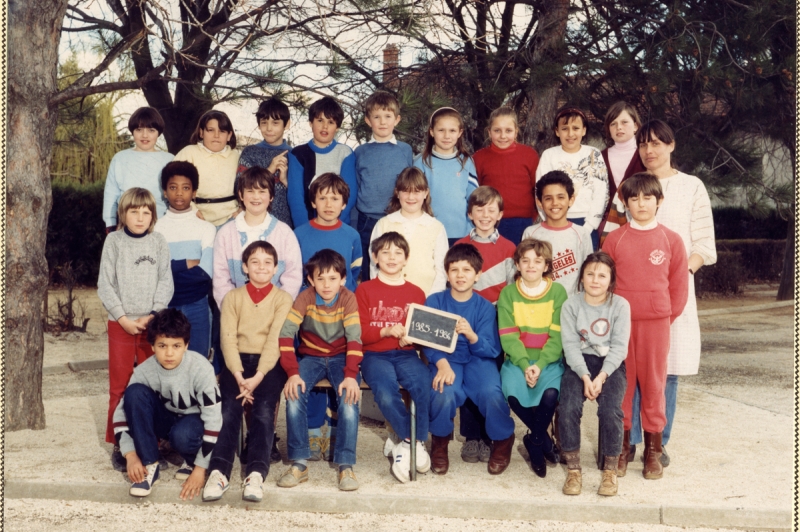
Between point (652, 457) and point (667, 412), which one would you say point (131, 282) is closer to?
point (652, 457)

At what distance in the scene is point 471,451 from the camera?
511cm

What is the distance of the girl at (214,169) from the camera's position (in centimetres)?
570

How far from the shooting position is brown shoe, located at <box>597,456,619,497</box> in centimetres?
442

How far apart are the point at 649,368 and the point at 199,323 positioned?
9.13 feet

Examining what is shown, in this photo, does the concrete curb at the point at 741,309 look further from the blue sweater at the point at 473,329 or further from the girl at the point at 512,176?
the blue sweater at the point at 473,329

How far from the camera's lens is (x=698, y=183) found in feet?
16.9

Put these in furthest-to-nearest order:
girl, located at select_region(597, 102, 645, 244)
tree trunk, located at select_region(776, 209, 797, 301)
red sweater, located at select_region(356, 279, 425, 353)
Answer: tree trunk, located at select_region(776, 209, 797, 301) < girl, located at select_region(597, 102, 645, 244) < red sweater, located at select_region(356, 279, 425, 353)

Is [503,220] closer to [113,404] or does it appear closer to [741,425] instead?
[741,425]

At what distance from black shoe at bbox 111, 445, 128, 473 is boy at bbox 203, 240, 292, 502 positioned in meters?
0.67

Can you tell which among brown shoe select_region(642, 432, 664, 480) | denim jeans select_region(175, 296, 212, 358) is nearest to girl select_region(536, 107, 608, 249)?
brown shoe select_region(642, 432, 664, 480)

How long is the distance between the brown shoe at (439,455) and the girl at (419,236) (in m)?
0.94

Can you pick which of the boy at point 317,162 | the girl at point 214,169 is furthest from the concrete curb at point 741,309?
the girl at point 214,169

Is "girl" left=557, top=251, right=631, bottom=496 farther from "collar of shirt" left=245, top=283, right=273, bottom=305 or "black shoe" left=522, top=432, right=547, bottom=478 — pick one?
"collar of shirt" left=245, top=283, right=273, bottom=305

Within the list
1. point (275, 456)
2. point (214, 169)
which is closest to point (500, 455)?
point (275, 456)
